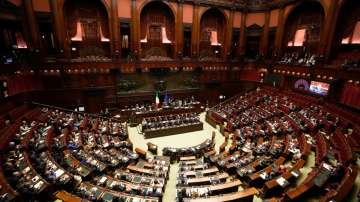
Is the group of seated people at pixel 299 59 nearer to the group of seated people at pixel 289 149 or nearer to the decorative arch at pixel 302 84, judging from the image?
the decorative arch at pixel 302 84

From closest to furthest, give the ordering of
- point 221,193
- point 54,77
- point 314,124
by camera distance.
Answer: point 221,193 < point 314,124 < point 54,77

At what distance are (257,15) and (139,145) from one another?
54.7 feet

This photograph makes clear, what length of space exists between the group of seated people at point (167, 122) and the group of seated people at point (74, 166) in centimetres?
198

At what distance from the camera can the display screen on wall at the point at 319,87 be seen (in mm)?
13281

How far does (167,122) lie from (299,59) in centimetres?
1230

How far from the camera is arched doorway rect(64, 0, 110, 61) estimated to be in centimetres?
1478

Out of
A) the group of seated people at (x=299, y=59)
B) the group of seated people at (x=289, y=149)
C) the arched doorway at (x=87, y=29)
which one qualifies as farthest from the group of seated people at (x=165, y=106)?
the group of seated people at (x=299, y=59)

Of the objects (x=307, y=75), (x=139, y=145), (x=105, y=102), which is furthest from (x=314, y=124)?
(x=105, y=102)

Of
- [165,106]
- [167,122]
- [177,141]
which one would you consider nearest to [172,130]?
[167,122]

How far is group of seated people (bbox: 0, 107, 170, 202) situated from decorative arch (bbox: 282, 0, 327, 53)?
15249mm

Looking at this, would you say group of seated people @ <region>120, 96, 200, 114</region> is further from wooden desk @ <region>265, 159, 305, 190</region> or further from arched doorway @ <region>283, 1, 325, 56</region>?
wooden desk @ <region>265, 159, 305, 190</region>

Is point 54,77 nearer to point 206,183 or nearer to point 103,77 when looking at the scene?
point 103,77

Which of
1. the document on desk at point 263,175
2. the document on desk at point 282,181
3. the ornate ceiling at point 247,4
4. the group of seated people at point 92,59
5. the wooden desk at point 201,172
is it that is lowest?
the wooden desk at point 201,172

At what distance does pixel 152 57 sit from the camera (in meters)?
17.3
